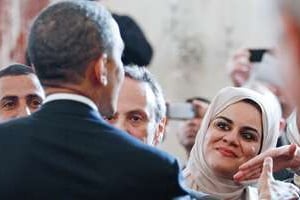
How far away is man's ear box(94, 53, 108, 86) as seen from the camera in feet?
6.32

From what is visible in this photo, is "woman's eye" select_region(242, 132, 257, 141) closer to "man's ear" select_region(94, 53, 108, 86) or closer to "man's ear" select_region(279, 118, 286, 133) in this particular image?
"man's ear" select_region(279, 118, 286, 133)

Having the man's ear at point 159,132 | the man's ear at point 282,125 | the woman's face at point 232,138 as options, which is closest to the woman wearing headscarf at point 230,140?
the woman's face at point 232,138

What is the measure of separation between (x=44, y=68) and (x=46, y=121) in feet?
0.41

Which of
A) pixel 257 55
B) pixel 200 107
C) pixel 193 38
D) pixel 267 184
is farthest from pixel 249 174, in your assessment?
pixel 193 38

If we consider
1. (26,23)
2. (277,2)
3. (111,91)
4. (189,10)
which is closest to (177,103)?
(189,10)

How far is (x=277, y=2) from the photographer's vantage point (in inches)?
47.6

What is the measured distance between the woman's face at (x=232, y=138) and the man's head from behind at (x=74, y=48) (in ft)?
3.48

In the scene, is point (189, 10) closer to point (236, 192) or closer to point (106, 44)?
point (236, 192)

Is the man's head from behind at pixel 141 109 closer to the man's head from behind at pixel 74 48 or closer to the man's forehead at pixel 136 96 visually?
the man's forehead at pixel 136 96

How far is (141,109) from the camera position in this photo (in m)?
2.96

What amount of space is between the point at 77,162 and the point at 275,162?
1.08m

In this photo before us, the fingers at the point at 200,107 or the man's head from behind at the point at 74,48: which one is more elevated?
the man's head from behind at the point at 74,48

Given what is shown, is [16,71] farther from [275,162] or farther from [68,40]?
[68,40]

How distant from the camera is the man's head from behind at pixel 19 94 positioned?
3.07 metres
